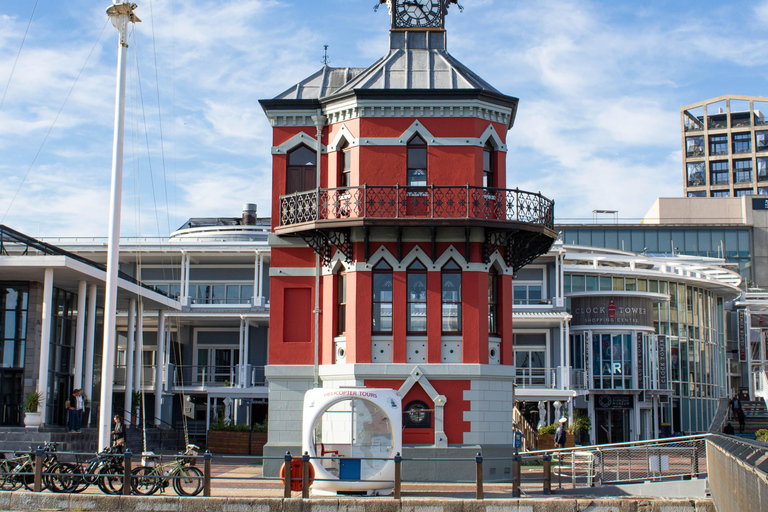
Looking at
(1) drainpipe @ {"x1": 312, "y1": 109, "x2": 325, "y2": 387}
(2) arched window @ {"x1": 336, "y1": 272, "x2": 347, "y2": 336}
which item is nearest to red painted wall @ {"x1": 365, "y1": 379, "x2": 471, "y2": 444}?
(1) drainpipe @ {"x1": 312, "y1": 109, "x2": 325, "y2": 387}

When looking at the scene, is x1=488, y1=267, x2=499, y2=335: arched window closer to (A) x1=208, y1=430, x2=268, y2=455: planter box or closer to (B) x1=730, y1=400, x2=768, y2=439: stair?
(A) x1=208, y1=430, x2=268, y2=455: planter box

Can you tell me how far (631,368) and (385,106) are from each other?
933 inches

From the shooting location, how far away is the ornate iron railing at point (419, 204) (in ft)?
79.7

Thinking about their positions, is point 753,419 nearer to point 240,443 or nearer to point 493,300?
point 493,300

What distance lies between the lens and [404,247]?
2481 cm

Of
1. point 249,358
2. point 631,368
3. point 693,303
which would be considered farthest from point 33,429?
point 693,303

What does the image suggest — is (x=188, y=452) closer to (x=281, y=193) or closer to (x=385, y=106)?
(x=281, y=193)

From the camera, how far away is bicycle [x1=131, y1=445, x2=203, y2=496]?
60.2 ft

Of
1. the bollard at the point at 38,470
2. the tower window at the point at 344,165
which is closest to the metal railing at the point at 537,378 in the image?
the tower window at the point at 344,165

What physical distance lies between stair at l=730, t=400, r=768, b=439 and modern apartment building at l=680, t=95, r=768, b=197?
200 feet

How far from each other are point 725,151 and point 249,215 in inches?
2944

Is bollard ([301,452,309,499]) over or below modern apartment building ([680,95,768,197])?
below

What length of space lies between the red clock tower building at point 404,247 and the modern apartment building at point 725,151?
8859cm

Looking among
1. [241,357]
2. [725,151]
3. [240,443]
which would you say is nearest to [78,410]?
[240,443]
